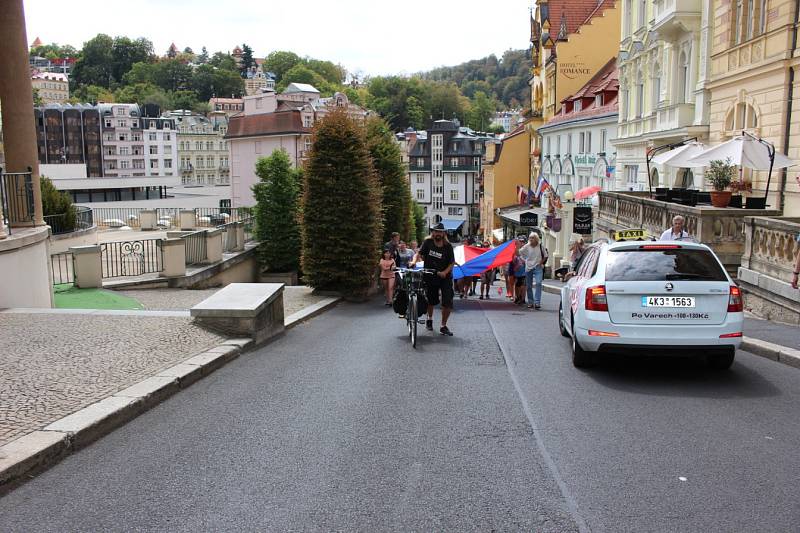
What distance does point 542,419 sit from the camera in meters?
6.84

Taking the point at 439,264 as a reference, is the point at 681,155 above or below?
above

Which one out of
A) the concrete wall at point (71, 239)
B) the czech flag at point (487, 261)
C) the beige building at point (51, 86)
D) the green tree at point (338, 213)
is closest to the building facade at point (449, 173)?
the concrete wall at point (71, 239)

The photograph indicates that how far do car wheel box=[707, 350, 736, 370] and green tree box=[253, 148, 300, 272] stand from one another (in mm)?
22330

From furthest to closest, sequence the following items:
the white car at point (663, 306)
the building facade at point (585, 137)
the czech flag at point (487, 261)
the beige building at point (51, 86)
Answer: the beige building at point (51, 86)
the building facade at point (585, 137)
the czech flag at point (487, 261)
the white car at point (663, 306)

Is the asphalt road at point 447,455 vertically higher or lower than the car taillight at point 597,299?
lower

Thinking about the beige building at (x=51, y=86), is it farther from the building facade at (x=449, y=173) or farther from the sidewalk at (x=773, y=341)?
the sidewalk at (x=773, y=341)

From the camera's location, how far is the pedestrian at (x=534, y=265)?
17844 millimetres

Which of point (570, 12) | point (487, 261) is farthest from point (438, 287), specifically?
point (570, 12)

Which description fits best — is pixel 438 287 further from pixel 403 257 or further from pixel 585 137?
pixel 585 137

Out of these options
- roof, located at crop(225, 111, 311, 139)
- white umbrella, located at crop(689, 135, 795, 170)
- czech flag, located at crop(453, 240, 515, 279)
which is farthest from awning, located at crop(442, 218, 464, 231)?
white umbrella, located at crop(689, 135, 795, 170)

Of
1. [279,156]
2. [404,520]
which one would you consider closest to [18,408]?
[404,520]

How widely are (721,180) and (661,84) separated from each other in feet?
38.1

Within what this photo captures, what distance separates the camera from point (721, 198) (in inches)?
663

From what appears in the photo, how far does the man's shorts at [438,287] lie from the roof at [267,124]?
186 ft
